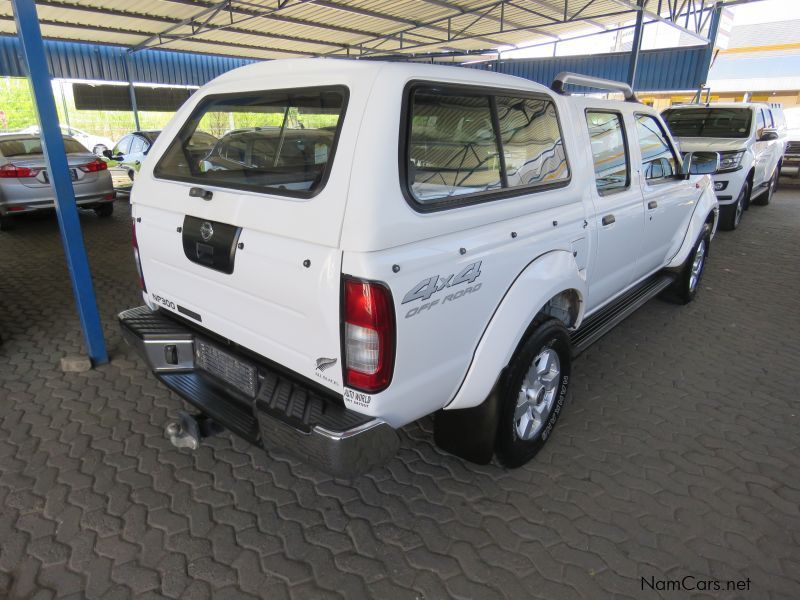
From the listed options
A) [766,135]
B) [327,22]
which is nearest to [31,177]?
[327,22]

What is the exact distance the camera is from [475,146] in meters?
2.27

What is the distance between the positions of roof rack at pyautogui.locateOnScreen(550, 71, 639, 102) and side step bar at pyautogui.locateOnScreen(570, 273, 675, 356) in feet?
4.62

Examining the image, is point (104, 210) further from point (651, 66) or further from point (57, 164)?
point (651, 66)

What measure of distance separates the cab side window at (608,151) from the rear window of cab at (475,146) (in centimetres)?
41

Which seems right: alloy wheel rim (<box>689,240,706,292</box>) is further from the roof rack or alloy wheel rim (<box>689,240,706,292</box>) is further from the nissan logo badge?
the nissan logo badge

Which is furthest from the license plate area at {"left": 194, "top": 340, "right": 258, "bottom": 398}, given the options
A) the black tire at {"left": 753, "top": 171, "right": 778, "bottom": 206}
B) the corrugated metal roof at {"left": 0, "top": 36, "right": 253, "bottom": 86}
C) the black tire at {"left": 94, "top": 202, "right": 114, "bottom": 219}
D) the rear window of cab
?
the corrugated metal roof at {"left": 0, "top": 36, "right": 253, "bottom": 86}

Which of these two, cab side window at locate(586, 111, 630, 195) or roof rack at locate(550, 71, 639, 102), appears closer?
roof rack at locate(550, 71, 639, 102)

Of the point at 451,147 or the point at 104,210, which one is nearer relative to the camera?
the point at 451,147

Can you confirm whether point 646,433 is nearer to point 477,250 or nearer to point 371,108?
point 477,250

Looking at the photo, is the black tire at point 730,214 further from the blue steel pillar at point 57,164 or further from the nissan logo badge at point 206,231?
the blue steel pillar at point 57,164

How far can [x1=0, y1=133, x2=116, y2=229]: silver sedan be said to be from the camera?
7371 mm

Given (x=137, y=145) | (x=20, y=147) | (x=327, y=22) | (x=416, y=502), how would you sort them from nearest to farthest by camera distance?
(x=416, y=502) < (x=20, y=147) < (x=137, y=145) < (x=327, y=22)

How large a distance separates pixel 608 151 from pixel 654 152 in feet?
3.17

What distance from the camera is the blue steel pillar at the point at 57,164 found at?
10.0 feet
